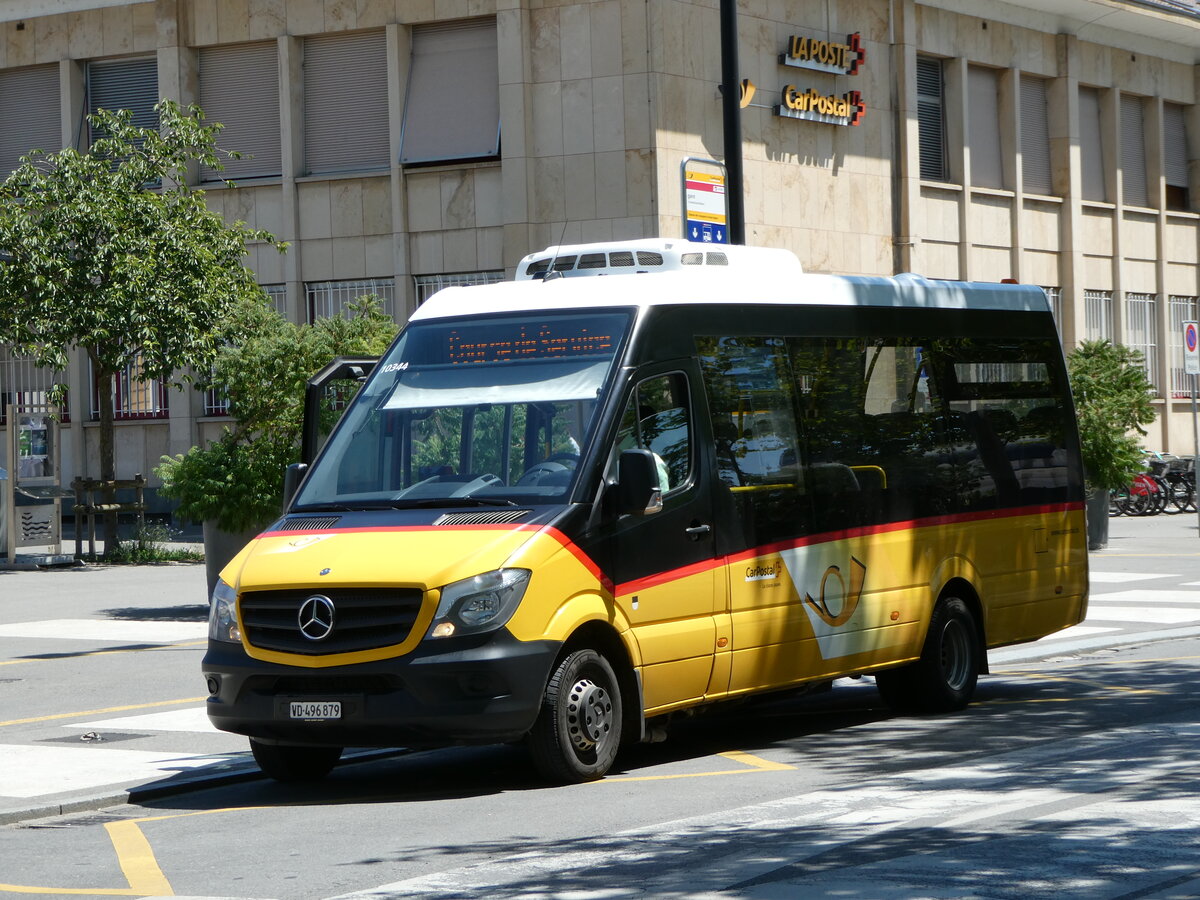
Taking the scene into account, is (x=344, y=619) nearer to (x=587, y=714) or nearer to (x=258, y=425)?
(x=587, y=714)

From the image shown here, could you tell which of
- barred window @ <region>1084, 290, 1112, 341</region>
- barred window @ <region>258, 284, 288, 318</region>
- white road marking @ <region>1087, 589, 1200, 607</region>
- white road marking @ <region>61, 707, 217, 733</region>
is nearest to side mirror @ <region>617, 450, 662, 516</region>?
white road marking @ <region>61, 707, 217, 733</region>

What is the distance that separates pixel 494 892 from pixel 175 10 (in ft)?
98.9

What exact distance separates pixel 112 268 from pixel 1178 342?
1037 inches

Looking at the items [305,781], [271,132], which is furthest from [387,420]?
[271,132]

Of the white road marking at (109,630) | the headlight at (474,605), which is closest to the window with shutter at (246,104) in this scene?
the white road marking at (109,630)

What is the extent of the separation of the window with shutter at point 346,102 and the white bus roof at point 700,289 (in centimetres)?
2167

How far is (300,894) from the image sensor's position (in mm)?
6934

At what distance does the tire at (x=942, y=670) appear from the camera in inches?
475

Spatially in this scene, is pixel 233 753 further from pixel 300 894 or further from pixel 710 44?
pixel 710 44

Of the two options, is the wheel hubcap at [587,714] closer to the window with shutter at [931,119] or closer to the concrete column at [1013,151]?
the window with shutter at [931,119]

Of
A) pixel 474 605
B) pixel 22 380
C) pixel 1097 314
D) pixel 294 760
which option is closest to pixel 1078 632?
pixel 294 760

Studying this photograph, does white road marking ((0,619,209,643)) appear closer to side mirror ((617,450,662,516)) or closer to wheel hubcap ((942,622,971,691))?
wheel hubcap ((942,622,971,691))

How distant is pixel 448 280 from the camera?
108ft

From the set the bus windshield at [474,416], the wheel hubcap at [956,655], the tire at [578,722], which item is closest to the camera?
the tire at [578,722]
